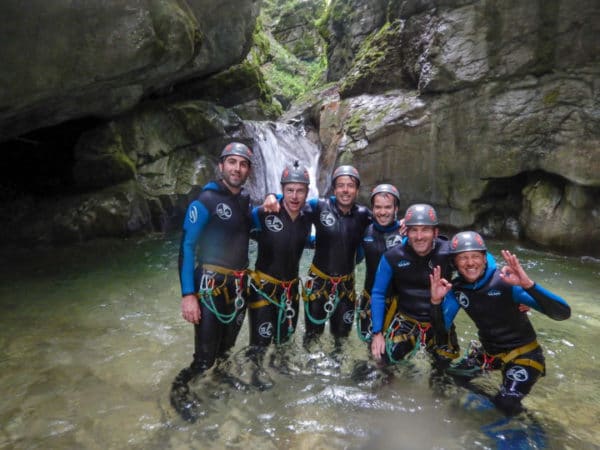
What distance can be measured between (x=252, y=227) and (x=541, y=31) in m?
10.6

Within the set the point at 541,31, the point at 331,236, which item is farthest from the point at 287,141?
the point at 331,236

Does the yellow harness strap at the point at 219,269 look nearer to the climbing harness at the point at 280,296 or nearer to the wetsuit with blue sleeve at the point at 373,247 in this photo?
the climbing harness at the point at 280,296

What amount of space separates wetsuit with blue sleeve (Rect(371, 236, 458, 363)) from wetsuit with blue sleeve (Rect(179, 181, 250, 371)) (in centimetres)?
161

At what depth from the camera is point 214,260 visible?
4312 mm

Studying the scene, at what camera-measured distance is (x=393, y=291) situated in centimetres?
455

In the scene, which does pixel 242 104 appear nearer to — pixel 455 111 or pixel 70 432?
pixel 455 111

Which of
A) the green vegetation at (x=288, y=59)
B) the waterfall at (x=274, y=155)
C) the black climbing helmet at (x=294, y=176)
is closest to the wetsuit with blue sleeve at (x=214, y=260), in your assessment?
the black climbing helmet at (x=294, y=176)

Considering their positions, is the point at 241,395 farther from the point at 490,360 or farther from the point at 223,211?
the point at 490,360

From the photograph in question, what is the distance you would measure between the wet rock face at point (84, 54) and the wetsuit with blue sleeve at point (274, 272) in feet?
18.8

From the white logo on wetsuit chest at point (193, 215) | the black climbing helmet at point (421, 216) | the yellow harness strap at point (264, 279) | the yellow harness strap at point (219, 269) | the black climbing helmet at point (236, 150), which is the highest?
the black climbing helmet at point (236, 150)

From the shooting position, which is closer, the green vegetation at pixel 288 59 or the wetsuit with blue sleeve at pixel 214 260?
the wetsuit with blue sleeve at pixel 214 260

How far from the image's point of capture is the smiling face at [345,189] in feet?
15.3

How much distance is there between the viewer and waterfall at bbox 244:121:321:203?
49.1 feet

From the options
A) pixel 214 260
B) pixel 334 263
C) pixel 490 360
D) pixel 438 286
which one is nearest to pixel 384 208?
pixel 334 263
